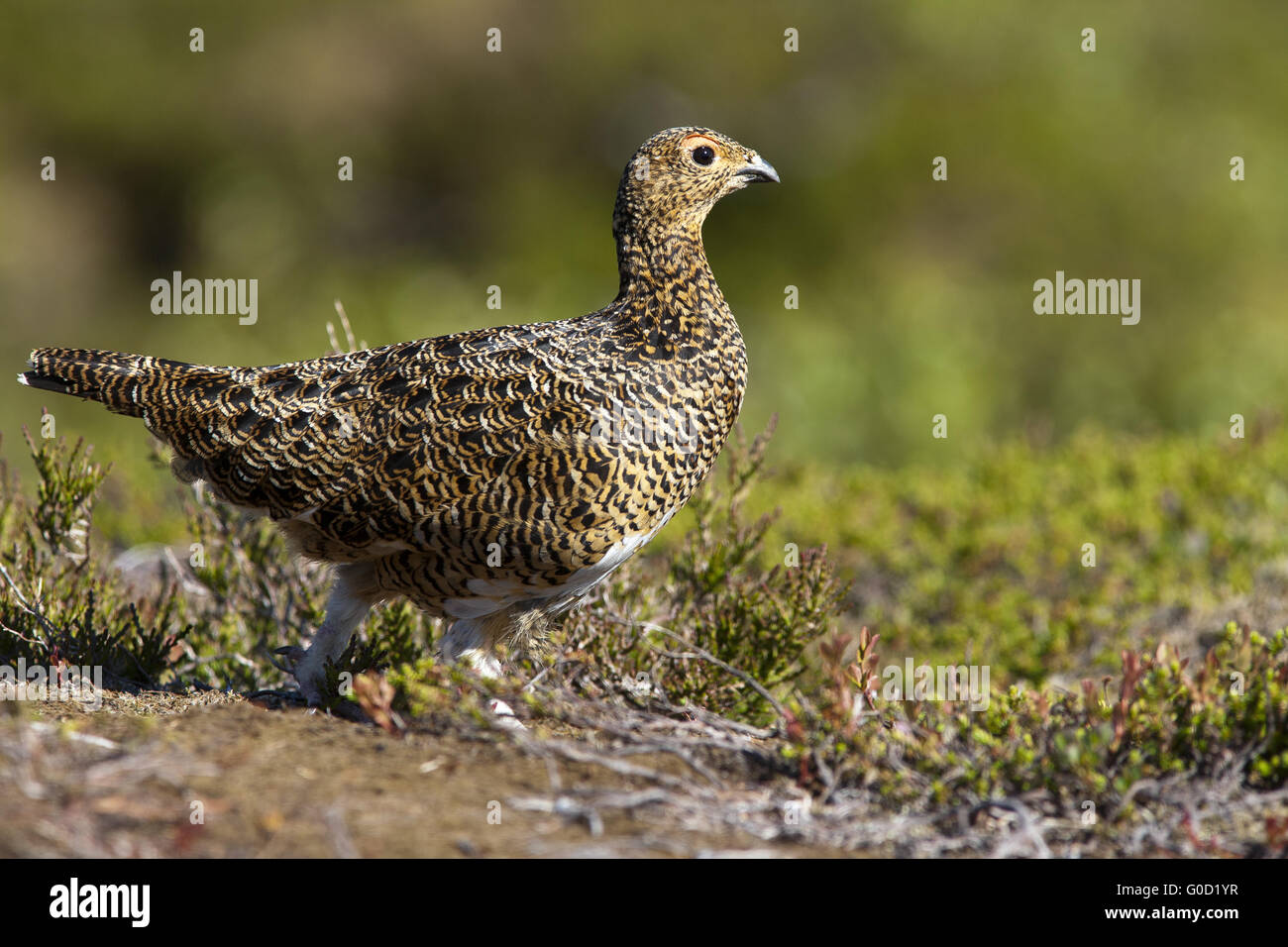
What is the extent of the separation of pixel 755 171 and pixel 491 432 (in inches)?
61.2

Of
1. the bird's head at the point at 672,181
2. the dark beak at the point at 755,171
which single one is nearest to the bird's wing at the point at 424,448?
the bird's head at the point at 672,181

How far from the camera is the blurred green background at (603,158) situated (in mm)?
16656

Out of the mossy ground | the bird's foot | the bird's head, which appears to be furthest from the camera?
the bird's head

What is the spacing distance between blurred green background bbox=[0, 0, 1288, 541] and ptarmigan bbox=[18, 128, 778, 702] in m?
9.51

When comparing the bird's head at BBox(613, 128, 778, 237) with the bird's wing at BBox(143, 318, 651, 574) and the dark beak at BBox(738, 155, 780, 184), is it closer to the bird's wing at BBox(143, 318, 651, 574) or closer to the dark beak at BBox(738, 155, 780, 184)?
the dark beak at BBox(738, 155, 780, 184)

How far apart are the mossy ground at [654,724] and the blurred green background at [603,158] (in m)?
8.38

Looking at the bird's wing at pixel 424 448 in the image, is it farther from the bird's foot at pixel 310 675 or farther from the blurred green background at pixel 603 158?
the blurred green background at pixel 603 158

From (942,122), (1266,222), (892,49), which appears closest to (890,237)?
(942,122)

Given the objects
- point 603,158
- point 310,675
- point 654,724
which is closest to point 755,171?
point 654,724

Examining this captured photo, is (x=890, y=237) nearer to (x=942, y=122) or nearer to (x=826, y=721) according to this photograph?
(x=942, y=122)

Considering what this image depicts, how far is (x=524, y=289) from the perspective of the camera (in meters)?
15.5

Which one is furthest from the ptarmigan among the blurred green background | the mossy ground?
the blurred green background

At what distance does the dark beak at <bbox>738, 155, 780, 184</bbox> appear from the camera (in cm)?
540

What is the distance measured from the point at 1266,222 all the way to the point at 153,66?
14974 mm
